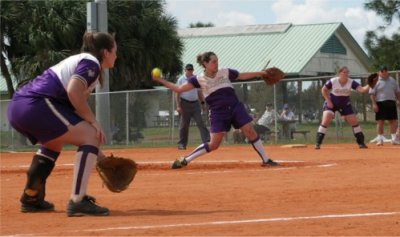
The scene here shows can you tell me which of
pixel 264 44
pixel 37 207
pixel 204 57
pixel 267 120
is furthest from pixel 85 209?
pixel 264 44

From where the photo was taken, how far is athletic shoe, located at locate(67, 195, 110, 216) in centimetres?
862

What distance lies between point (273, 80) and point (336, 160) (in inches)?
119

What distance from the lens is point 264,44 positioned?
5981cm

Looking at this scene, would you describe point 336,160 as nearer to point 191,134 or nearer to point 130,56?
point 191,134

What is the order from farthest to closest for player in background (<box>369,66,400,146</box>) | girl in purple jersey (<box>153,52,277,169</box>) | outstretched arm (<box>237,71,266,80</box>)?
1. player in background (<box>369,66,400,146</box>)
2. girl in purple jersey (<box>153,52,277,169</box>)
3. outstretched arm (<box>237,71,266,80</box>)

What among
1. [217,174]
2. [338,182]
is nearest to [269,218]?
[338,182]

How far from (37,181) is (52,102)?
38.3 inches

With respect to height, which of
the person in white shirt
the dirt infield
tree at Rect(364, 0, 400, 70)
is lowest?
the dirt infield

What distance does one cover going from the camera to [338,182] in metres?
11.5

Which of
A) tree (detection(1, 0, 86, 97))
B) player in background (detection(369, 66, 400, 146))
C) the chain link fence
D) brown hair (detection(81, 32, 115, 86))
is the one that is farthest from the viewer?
tree (detection(1, 0, 86, 97))

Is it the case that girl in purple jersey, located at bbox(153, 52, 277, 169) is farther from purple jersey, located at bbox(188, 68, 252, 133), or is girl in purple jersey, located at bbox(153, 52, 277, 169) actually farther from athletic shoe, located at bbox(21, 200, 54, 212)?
athletic shoe, located at bbox(21, 200, 54, 212)

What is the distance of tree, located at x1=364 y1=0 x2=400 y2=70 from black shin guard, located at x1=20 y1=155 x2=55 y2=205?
34.5 meters

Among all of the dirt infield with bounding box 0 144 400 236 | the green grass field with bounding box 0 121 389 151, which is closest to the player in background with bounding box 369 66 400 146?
the green grass field with bounding box 0 121 389 151

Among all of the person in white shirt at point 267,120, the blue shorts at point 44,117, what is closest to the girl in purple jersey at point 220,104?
the blue shorts at point 44,117
